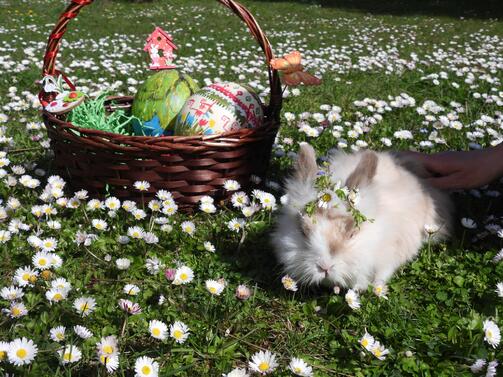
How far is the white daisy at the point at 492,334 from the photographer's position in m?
2.05

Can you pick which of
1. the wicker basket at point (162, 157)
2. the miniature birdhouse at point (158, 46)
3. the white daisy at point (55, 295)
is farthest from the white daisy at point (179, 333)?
the miniature birdhouse at point (158, 46)

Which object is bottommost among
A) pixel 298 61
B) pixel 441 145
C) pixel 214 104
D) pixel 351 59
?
pixel 351 59

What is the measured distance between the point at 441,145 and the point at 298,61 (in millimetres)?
1905

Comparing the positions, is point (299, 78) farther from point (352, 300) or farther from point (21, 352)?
point (21, 352)

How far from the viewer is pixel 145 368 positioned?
1.82m

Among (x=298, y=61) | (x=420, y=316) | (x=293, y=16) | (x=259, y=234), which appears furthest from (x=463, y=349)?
(x=293, y=16)

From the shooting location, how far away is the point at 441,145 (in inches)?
175

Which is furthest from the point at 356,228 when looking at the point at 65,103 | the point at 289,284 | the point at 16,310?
the point at 65,103

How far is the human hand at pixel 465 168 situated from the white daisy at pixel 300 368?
1.69 m

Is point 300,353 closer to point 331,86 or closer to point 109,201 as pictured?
point 109,201

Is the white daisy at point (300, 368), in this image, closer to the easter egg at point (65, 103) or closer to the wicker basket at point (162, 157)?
the wicker basket at point (162, 157)

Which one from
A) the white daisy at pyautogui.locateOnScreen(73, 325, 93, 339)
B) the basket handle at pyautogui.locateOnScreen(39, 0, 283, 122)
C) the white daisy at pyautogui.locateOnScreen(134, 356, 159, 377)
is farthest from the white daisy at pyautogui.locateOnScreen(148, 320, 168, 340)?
the basket handle at pyautogui.locateOnScreen(39, 0, 283, 122)

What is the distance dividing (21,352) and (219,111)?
2033mm

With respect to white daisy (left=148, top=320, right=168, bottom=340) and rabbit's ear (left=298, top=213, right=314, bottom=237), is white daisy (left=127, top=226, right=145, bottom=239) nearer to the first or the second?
white daisy (left=148, top=320, right=168, bottom=340)
